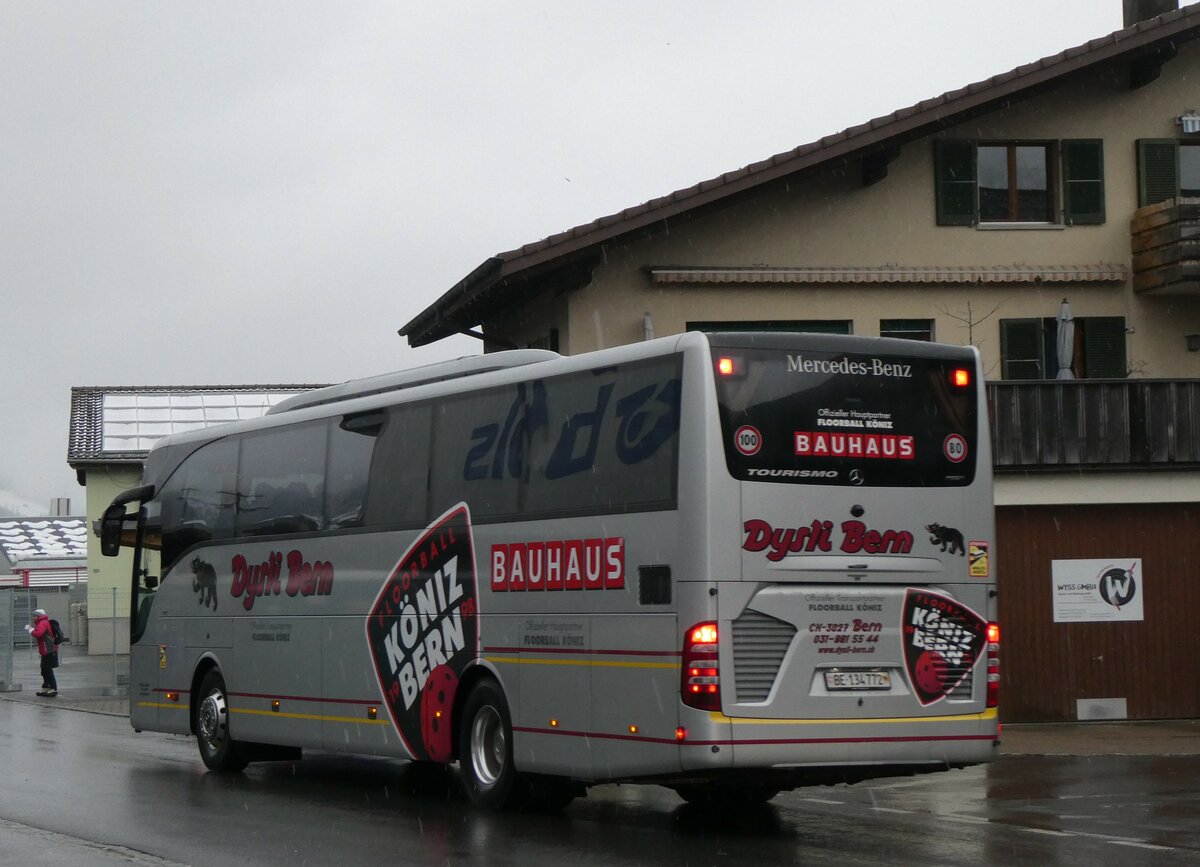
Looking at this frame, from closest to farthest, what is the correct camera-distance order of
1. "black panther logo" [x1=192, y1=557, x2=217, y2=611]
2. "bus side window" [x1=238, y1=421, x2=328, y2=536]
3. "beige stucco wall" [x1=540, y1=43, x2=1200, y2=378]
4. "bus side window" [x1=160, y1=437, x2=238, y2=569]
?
"bus side window" [x1=238, y1=421, x2=328, y2=536] → "bus side window" [x1=160, y1=437, x2=238, y2=569] → "black panther logo" [x1=192, y1=557, x2=217, y2=611] → "beige stucco wall" [x1=540, y1=43, x2=1200, y2=378]

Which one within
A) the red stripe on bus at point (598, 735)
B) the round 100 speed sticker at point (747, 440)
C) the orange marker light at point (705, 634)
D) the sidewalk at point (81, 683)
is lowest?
the sidewalk at point (81, 683)

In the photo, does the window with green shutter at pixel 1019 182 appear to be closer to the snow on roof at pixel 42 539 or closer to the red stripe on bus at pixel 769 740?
the red stripe on bus at pixel 769 740

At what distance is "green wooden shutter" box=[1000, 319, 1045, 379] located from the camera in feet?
80.1

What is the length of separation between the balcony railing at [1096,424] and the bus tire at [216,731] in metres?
9.95

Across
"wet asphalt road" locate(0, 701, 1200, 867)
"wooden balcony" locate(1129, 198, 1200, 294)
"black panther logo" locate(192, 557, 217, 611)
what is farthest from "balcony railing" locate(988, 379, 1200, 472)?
"black panther logo" locate(192, 557, 217, 611)

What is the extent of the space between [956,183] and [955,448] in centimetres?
1301

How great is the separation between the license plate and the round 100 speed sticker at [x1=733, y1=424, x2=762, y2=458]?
1535 millimetres

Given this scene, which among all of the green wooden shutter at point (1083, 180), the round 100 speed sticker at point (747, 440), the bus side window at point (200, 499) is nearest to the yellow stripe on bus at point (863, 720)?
the round 100 speed sticker at point (747, 440)

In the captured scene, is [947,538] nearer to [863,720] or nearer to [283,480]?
[863,720]

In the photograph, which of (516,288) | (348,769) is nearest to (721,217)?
(516,288)

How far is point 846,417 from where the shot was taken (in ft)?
39.8

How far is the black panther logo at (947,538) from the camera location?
12.3m

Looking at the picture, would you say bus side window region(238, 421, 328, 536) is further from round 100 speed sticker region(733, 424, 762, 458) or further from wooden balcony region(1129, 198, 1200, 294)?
wooden balcony region(1129, 198, 1200, 294)

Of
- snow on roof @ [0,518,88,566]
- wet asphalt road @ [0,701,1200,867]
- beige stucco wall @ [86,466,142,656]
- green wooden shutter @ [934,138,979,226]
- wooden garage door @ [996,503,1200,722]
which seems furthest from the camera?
snow on roof @ [0,518,88,566]
